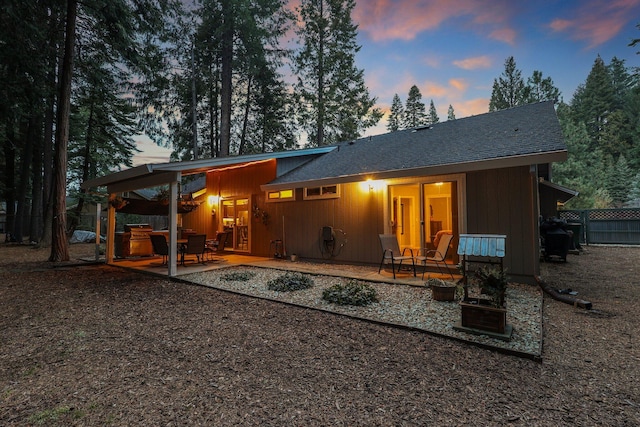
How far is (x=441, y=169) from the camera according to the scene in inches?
235

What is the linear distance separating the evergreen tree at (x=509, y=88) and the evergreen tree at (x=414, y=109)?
672 centimetres

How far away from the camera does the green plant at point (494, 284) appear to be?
3232 mm

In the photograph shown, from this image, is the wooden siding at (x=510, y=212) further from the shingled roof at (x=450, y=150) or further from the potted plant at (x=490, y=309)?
the potted plant at (x=490, y=309)

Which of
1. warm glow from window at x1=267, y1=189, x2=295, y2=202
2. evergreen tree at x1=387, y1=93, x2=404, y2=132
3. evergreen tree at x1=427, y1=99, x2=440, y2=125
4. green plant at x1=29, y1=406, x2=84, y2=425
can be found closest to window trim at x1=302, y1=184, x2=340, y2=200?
warm glow from window at x1=267, y1=189, x2=295, y2=202

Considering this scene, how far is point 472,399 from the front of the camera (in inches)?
83.6

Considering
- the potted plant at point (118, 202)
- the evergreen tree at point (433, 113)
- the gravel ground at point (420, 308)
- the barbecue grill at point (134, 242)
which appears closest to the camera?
the gravel ground at point (420, 308)

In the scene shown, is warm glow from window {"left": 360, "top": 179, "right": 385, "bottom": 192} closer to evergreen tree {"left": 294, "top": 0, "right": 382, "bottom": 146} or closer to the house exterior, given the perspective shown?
the house exterior

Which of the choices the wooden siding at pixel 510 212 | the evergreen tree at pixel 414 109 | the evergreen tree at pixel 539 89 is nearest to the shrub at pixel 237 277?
the wooden siding at pixel 510 212

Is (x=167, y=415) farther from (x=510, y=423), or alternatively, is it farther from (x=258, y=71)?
(x=258, y=71)

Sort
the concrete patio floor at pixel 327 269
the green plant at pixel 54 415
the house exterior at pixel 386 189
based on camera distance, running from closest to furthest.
A: 1. the green plant at pixel 54 415
2. the house exterior at pixel 386 189
3. the concrete patio floor at pixel 327 269

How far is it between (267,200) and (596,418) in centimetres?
867

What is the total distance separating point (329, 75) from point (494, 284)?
54.2ft

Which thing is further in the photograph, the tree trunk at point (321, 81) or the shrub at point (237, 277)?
the tree trunk at point (321, 81)

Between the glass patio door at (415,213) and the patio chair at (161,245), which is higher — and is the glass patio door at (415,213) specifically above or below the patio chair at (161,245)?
above
